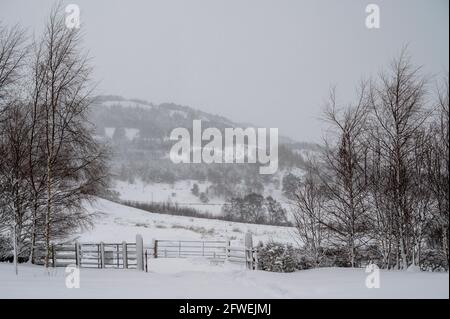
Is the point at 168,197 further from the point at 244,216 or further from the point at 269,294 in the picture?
the point at 269,294

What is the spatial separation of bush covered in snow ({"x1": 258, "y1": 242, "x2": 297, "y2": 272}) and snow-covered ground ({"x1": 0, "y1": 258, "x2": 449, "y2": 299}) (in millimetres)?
3275

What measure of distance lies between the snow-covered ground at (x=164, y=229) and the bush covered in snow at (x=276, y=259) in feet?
66.0

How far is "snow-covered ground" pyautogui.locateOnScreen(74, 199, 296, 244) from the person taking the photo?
43.9m

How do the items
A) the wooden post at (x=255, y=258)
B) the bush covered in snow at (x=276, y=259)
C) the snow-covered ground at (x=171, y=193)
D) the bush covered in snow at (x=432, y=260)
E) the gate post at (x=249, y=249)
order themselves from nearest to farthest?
the bush covered in snow at (x=432, y=260) < the wooden post at (x=255, y=258) < the gate post at (x=249, y=249) < the bush covered in snow at (x=276, y=259) < the snow-covered ground at (x=171, y=193)

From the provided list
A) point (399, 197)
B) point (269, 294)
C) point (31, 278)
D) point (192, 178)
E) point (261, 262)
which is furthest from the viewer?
point (192, 178)

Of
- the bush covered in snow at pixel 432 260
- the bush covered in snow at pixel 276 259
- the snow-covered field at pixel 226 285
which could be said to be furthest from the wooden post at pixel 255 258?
the bush covered in snow at pixel 432 260

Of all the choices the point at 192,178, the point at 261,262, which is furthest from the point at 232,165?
the point at 261,262

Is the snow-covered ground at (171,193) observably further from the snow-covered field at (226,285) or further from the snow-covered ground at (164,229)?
the snow-covered field at (226,285)

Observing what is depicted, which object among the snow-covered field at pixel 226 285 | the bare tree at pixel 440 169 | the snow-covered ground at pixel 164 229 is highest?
the bare tree at pixel 440 169

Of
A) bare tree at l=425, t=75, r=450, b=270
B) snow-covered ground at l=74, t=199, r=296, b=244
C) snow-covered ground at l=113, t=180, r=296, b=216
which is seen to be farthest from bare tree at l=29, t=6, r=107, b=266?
snow-covered ground at l=113, t=180, r=296, b=216

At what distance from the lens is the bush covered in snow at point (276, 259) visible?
51.2 ft

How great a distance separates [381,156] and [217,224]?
46.6 meters
